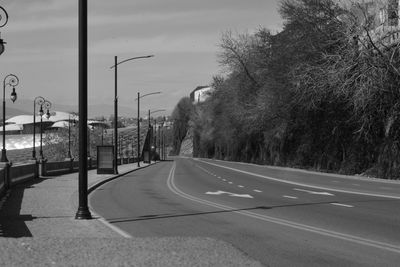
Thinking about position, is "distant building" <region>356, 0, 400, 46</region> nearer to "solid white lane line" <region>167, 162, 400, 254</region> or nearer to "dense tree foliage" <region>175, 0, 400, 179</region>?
"dense tree foliage" <region>175, 0, 400, 179</region>

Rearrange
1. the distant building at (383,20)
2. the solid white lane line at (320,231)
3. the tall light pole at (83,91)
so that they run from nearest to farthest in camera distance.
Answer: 1. the solid white lane line at (320,231)
2. the tall light pole at (83,91)
3. the distant building at (383,20)

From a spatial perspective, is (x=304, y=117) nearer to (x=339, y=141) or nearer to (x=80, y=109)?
(x=339, y=141)

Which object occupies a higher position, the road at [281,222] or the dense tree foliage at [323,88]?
the dense tree foliage at [323,88]

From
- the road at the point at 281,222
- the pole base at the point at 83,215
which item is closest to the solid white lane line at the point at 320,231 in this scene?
the road at the point at 281,222

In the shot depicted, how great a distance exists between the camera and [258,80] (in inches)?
2744

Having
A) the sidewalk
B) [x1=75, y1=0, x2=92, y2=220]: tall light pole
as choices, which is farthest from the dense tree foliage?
the sidewalk

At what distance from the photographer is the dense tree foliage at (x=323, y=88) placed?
34.8 metres

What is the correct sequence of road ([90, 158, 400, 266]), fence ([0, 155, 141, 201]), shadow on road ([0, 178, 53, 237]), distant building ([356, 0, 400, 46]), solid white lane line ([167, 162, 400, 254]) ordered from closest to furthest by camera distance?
road ([90, 158, 400, 266])
solid white lane line ([167, 162, 400, 254])
shadow on road ([0, 178, 53, 237])
fence ([0, 155, 141, 201])
distant building ([356, 0, 400, 46])

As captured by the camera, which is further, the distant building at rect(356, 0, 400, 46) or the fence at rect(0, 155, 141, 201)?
the distant building at rect(356, 0, 400, 46)

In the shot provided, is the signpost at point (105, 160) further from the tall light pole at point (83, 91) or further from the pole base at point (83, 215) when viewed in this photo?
the tall light pole at point (83, 91)

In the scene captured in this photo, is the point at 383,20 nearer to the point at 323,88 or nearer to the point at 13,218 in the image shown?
the point at 323,88

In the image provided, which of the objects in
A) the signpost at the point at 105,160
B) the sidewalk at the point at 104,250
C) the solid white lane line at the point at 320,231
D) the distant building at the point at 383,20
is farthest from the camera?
the signpost at the point at 105,160

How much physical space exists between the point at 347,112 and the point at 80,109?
34.3 m

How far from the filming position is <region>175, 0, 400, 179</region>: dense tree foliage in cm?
3481
